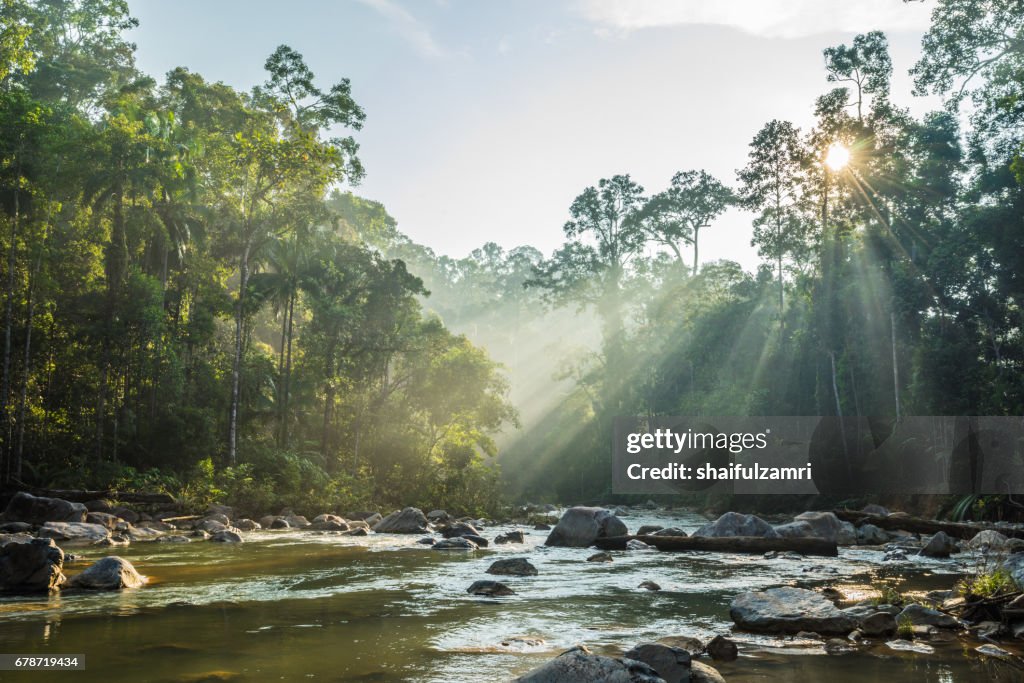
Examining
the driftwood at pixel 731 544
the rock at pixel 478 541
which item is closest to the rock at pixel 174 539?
the rock at pixel 478 541

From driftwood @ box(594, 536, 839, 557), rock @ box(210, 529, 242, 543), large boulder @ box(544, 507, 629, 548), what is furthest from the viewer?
large boulder @ box(544, 507, 629, 548)

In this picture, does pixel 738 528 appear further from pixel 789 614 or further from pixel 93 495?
pixel 93 495

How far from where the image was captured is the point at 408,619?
7844 millimetres

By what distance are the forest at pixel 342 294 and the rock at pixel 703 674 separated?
1329 centimetres

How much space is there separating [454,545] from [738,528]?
658cm

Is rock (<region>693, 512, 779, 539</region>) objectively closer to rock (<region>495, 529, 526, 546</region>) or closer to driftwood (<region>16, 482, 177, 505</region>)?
rock (<region>495, 529, 526, 546</region>)

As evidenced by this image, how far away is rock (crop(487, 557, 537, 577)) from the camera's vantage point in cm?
1166

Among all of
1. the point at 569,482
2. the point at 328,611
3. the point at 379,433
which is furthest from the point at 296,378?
the point at 328,611

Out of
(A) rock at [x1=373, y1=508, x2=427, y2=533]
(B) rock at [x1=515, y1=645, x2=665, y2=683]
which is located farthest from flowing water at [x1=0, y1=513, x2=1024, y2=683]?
(A) rock at [x1=373, y1=508, x2=427, y2=533]

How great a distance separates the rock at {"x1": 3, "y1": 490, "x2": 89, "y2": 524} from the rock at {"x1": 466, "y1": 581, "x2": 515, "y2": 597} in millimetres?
12498

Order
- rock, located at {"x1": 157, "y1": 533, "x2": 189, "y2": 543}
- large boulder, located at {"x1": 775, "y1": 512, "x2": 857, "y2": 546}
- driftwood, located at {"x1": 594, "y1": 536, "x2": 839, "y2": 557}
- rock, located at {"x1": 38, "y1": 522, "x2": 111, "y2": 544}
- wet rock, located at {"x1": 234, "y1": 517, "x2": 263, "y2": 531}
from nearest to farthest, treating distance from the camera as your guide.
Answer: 1. driftwood, located at {"x1": 594, "y1": 536, "x2": 839, "y2": 557}
2. rock, located at {"x1": 38, "y1": 522, "x2": 111, "y2": 544}
3. rock, located at {"x1": 157, "y1": 533, "x2": 189, "y2": 543}
4. large boulder, located at {"x1": 775, "y1": 512, "x2": 857, "y2": 546}
5. wet rock, located at {"x1": 234, "y1": 517, "x2": 263, "y2": 531}

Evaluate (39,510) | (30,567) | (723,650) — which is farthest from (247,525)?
(723,650)

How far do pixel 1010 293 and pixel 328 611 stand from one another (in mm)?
25445

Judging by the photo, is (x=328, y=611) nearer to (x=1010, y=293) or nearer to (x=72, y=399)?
(x=72, y=399)
